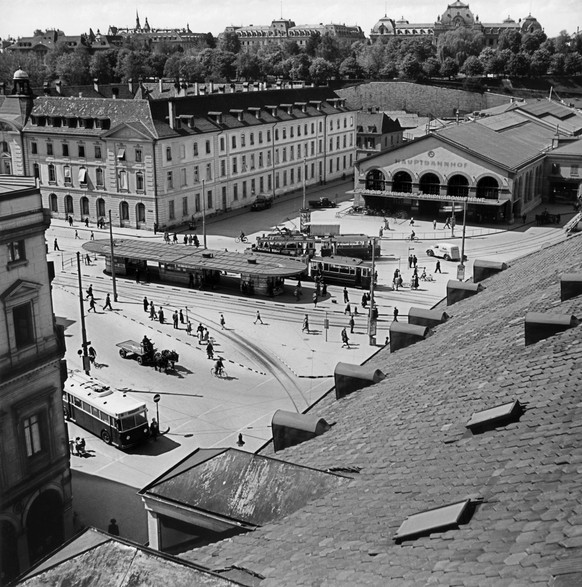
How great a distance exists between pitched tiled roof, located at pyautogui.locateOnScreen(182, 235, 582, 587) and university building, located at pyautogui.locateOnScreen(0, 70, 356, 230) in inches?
2621

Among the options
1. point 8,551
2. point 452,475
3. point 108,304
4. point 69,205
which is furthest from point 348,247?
point 452,475

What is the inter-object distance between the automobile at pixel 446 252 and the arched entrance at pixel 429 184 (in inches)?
714

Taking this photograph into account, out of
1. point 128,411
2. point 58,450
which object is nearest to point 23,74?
point 128,411

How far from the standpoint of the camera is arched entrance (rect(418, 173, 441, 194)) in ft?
309

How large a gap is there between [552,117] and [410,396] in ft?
394

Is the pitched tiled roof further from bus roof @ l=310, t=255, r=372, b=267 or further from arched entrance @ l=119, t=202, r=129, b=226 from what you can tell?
arched entrance @ l=119, t=202, r=129, b=226

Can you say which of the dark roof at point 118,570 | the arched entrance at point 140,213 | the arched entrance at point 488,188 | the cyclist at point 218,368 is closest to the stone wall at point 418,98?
the arched entrance at point 488,188

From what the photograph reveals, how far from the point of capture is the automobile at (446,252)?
7506 cm

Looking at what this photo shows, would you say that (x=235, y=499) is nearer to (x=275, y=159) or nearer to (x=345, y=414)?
(x=345, y=414)

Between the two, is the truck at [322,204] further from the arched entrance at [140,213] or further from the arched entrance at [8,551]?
the arched entrance at [8,551]

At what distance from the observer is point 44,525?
103ft

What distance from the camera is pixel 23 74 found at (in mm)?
95375

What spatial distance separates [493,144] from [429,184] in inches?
403

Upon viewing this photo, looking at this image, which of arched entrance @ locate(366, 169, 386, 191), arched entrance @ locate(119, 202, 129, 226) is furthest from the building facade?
arched entrance @ locate(366, 169, 386, 191)
